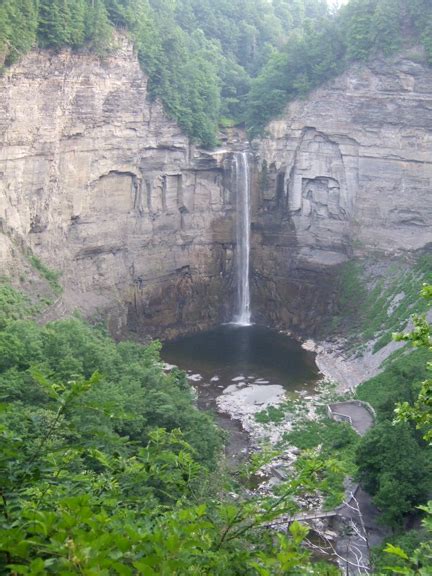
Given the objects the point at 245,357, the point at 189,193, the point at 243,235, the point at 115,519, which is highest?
the point at 115,519

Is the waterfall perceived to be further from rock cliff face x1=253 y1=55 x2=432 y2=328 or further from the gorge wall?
rock cliff face x1=253 y1=55 x2=432 y2=328

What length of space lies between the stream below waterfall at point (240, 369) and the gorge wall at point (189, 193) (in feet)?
7.00

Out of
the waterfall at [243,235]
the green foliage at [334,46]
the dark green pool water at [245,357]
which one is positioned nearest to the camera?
the dark green pool water at [245,357]

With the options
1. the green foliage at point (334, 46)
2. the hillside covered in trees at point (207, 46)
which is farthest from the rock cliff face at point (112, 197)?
the green foliage at point (334, 46)

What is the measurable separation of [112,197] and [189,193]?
19.6ft

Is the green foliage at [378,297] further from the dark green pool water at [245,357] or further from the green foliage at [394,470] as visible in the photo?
the green foliage at [394,470]

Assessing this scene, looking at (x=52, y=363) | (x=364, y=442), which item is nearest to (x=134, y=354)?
(x=52, y=363)

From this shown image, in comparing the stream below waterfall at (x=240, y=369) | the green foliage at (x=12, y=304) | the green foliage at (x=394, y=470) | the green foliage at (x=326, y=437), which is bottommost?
the stream below waterfall at (x=240, y=369)

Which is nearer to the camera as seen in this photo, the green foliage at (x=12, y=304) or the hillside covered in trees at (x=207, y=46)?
the green foliage at (x=12, y=304)

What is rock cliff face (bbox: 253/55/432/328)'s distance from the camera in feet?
143

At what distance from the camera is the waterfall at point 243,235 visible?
161ft

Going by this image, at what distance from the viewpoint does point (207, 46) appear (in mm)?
57812

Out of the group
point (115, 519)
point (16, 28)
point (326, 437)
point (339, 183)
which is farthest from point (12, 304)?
point (115, 519)

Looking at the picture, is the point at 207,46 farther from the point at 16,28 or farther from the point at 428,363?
the point at 428,363
